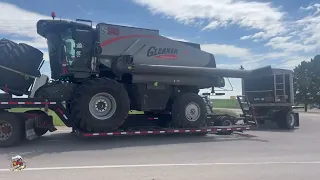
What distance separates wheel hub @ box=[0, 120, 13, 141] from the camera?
9289mm

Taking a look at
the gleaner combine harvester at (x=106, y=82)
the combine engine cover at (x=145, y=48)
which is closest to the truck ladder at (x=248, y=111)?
the gleaner combine harvester at (x=106, y=82)

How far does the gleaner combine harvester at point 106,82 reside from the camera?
33.0ft

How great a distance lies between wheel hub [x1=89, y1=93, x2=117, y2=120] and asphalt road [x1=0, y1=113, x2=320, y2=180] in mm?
916

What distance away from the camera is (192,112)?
1207cm

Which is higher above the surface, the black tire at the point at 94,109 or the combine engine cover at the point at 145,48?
the combine engine cover at the point at 145,48

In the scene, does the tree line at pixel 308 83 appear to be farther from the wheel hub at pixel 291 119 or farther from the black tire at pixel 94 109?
the black tire at pixel 94 109

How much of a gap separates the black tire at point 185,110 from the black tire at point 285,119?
22.0 feet

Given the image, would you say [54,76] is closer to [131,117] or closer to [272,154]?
[131,117]

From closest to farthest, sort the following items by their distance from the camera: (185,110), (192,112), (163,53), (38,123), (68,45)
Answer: (38,123), (68,45), (163,53), (185,110), (192,112)

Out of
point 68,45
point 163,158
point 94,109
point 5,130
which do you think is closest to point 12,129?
point 5,130

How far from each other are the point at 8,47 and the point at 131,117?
457 cm

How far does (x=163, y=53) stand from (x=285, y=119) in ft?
28.8

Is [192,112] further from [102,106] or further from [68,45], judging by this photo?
[68,45]

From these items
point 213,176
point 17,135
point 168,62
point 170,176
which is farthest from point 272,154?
point 17,135
